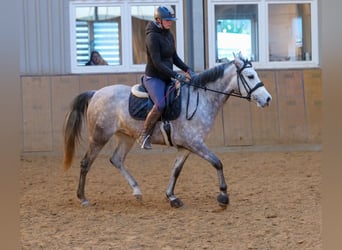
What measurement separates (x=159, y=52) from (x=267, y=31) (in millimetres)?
6432

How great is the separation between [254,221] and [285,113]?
6.01 m

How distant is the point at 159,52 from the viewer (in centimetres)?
609

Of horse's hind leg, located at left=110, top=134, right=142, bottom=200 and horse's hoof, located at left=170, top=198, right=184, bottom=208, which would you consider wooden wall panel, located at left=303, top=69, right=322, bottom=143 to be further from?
horse's hoof, located at left=170, top=198, right=184, bottom=208

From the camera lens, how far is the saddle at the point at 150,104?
20.5ft

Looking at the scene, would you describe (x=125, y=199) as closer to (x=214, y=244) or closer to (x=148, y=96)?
(x=148, y=96)

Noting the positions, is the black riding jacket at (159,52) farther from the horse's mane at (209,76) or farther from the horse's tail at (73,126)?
the horse's tail at (73,126)

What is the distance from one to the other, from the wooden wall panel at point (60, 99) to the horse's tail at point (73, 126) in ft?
13.2

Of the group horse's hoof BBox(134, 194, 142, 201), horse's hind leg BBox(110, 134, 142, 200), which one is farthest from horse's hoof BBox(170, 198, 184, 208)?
horse's hind leg BBox(110, 134, 142, 200)

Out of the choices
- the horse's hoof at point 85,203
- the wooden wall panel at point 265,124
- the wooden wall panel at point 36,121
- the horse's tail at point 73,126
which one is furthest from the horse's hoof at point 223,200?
the wooden wall panel at point 36,121

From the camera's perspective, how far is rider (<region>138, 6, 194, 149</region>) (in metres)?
6.02

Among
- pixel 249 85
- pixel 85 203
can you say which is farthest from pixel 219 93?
pixel 85 203

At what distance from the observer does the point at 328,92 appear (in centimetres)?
106

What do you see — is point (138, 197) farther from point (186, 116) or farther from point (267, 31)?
point (267, 31)

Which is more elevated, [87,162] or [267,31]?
[267,31]
